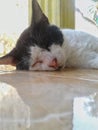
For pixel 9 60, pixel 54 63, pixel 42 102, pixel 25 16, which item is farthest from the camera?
pixel 25 16

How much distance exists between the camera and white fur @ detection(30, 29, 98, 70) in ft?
3.31

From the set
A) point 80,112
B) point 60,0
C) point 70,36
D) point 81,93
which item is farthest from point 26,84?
point 60,0

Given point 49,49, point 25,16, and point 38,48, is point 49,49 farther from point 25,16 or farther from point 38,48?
point 25,16

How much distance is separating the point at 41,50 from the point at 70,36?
18cm

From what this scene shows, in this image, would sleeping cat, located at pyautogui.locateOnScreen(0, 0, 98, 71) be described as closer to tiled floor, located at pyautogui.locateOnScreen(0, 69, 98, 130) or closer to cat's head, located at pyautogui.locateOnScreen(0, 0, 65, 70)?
cat's head, located at pyautogui.locateOnScreen(0, 0, 65, 70)

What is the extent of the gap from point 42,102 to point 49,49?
499 millimetres

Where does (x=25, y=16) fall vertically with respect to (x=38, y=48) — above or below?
above

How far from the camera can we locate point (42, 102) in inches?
21.1

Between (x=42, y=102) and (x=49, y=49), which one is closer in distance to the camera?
(x=42, y=102)

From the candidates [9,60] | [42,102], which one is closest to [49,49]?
[9,60]

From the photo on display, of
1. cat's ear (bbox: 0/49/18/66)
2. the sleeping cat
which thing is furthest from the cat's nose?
cat's ear (bbox: 0/49/18/66)

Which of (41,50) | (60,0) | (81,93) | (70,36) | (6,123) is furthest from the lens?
(60,0)

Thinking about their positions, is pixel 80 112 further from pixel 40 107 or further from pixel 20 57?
pixel 20 57

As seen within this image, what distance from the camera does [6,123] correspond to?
0.42m
